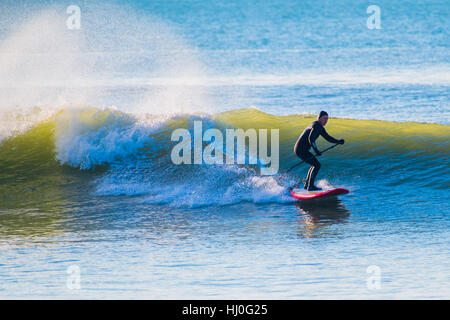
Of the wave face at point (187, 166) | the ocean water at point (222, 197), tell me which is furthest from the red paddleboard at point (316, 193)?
the wave face at point (187, 166)

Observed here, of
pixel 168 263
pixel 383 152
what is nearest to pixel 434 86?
pixel 383 152

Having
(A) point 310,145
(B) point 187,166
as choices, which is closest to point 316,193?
(A) point 310,145

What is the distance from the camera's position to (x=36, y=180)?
16.4 meters

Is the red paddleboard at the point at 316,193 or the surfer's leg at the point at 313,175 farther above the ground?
the surfer's leg at the point at 313,175

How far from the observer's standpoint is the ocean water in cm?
862

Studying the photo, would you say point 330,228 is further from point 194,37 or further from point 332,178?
point 194,37

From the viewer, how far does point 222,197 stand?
44.0 feet

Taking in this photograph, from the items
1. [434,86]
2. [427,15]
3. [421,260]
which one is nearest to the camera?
[421,260]

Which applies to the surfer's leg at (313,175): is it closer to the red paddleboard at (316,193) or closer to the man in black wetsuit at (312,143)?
the man in black wetsuit at (312,143)

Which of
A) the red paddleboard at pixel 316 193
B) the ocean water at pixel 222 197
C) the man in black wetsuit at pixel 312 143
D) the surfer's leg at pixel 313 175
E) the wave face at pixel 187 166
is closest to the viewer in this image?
the ocean water at pixel 222 197

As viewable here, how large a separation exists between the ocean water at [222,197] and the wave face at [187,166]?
0.17 ft

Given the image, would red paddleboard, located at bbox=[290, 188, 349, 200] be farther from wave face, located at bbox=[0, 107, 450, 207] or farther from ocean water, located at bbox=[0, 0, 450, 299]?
wave face, located at bbox=[0, 107, 450, 207]

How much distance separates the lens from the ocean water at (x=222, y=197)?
8617mm
